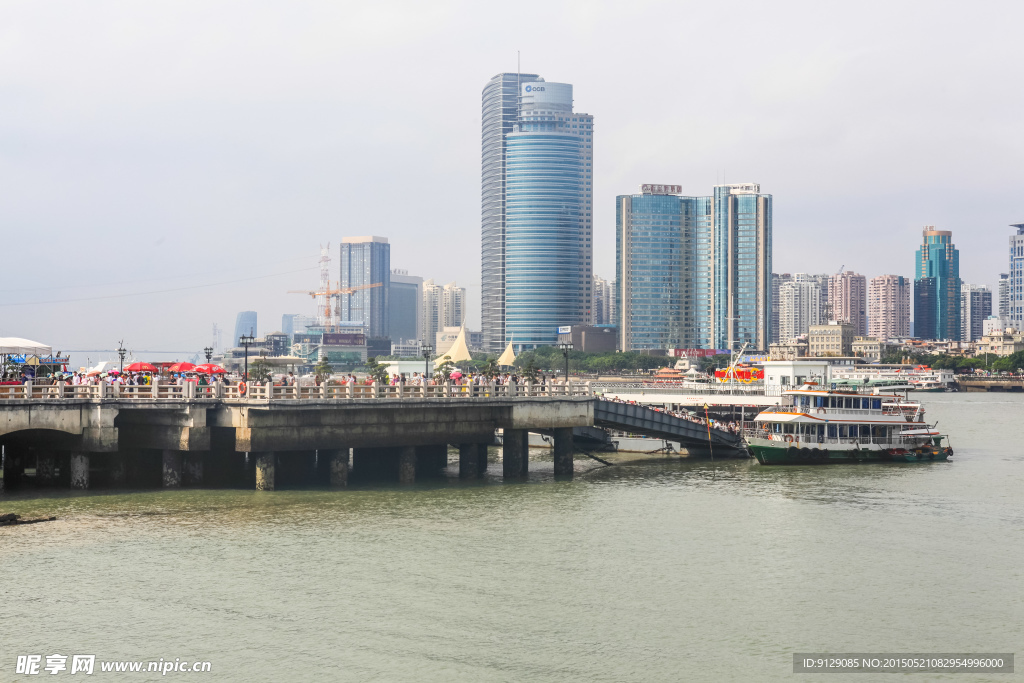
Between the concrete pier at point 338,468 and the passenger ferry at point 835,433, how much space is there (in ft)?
93.3

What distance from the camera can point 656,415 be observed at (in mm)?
67562

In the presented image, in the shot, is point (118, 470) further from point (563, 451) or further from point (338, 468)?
point (563, 451)

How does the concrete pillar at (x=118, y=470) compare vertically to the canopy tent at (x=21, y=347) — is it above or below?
below

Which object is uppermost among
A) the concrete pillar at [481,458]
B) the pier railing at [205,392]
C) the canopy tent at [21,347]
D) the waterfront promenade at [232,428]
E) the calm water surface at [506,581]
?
the canopy tent at [21,347]

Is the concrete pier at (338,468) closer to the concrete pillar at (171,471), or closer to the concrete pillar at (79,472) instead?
the concrete pillar at (171,471)

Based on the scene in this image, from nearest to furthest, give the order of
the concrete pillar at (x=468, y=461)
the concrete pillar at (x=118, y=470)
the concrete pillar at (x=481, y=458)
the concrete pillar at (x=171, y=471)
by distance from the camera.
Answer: the concrete pillar at (x=171, y=471) → the concrete pillar at (x=118, y=470) → the concrete pillar at (x=468, y=461) → the concrete pillar at (x=481, y=458)

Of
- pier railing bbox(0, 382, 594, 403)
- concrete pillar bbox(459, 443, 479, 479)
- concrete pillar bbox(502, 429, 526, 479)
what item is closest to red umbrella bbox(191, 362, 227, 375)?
pier railing bbox(0, 382, 594, 403)

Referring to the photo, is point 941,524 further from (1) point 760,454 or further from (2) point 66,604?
(2) point 66,604

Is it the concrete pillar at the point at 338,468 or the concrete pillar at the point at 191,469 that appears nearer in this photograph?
the concrete pillar at the point at 191,469

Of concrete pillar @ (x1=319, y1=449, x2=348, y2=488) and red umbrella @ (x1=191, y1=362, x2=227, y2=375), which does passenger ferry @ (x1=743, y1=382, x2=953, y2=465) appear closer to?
concrete pillar @ (x1=319, y1=449, x2=348, y2=488)

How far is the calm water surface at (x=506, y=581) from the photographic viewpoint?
26922mm

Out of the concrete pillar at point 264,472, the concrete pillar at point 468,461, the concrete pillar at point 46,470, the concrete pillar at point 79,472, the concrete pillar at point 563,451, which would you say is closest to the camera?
the concrete pillar at point 79,472

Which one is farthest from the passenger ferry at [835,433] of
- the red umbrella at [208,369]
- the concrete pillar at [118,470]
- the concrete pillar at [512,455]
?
the concrete pillar at [118,470]

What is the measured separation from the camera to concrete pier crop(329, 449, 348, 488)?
5156cm
